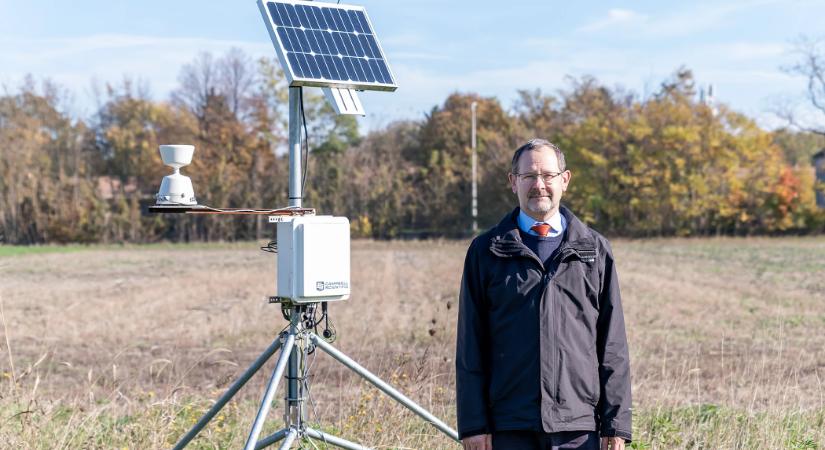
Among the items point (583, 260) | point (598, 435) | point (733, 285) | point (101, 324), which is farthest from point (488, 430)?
point (733, 285)

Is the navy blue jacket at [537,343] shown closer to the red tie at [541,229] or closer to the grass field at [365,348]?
the red tie at [541,229]

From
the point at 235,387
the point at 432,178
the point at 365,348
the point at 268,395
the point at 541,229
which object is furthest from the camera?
the point at 432,178

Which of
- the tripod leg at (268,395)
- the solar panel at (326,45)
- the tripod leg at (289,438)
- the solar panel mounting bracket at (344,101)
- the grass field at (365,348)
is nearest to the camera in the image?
the tripod leg at (268,395)

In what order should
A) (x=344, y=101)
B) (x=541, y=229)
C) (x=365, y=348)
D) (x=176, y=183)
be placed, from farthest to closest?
(x=365, y=348) → (x=344, y=101) → (x=176, y=183) → (x=541, y=229)

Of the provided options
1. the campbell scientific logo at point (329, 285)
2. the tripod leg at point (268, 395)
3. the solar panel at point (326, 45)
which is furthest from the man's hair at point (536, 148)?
the tripod leg at point (268, 395)

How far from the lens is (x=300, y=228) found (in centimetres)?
466

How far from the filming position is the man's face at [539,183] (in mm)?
3873

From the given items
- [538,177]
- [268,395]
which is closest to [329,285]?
[268,395]

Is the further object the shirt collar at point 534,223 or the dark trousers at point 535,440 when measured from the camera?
the shirt collar at point 534,223

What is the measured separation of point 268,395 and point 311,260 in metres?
0.67

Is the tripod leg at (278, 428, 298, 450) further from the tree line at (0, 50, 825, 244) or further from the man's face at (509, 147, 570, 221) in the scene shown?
the tree line at (0, 50, 825, 244)

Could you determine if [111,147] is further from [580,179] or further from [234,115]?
[580,179]

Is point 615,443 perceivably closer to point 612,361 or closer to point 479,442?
point 612,361

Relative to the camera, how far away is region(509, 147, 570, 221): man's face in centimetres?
387
